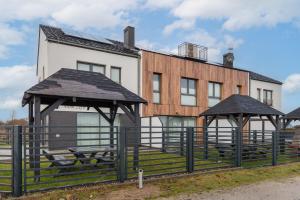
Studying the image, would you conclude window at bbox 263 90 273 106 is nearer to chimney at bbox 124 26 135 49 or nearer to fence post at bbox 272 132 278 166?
chimney at bbox 124 26 135 49

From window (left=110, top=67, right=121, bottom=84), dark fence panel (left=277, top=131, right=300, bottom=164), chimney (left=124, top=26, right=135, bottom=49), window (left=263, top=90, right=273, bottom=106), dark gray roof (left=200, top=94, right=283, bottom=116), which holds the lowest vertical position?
dark fence panel (left=277, top=131, right=300, bottom=164)

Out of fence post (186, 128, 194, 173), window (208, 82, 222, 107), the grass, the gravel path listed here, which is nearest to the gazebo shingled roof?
the grass

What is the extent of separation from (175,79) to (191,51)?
3445mm

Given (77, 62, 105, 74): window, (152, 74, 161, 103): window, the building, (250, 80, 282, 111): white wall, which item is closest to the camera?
the building

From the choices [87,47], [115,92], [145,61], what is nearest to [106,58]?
[87,47]

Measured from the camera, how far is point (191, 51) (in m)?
26.9

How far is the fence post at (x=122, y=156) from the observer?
9.70 metres

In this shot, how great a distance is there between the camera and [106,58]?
21.4 metres

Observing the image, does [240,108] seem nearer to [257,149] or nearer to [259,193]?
[257,149]

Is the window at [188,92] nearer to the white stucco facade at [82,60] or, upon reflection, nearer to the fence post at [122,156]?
the white stucco facade at [82,60]

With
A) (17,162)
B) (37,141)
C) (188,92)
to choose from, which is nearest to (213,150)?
(37,141)

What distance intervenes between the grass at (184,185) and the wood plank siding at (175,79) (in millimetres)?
11548

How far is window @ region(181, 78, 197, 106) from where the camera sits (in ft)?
83.6

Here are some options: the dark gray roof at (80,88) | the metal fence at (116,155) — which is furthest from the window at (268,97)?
the dark gray roof at (80,88)
